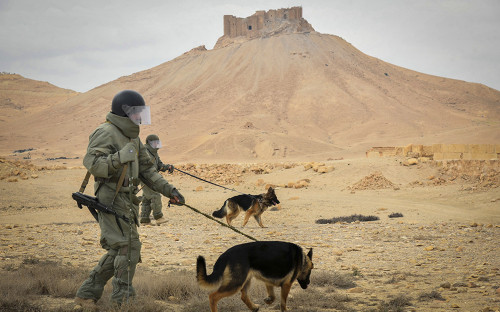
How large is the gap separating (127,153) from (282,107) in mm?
79604

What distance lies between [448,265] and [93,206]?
6391mm

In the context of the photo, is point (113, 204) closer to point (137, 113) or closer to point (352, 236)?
point (137, 113)

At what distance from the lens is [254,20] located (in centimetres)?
13012

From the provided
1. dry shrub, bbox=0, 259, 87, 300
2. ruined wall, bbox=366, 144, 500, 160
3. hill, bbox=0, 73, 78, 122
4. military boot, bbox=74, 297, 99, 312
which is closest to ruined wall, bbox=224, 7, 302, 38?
hill, bbox=0, 73, 78, 122

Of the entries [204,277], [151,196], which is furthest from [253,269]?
[151,196]

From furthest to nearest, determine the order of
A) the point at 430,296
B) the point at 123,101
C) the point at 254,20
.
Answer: the point at 254,20 < the point at 430,296 < the point at 123,101

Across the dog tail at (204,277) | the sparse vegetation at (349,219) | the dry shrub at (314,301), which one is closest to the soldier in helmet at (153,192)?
the sparse vegetation at (349,219)

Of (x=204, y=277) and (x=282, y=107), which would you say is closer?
(x=204, y=277)

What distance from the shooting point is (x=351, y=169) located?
2745cm

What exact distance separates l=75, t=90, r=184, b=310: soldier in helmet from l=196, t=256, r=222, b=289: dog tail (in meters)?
0.86

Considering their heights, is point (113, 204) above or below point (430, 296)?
above

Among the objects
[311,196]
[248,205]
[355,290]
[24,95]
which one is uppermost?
[24,95]

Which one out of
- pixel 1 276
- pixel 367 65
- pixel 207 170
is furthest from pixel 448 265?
pixel 367 65

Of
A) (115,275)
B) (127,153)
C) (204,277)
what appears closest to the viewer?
(204,277)
